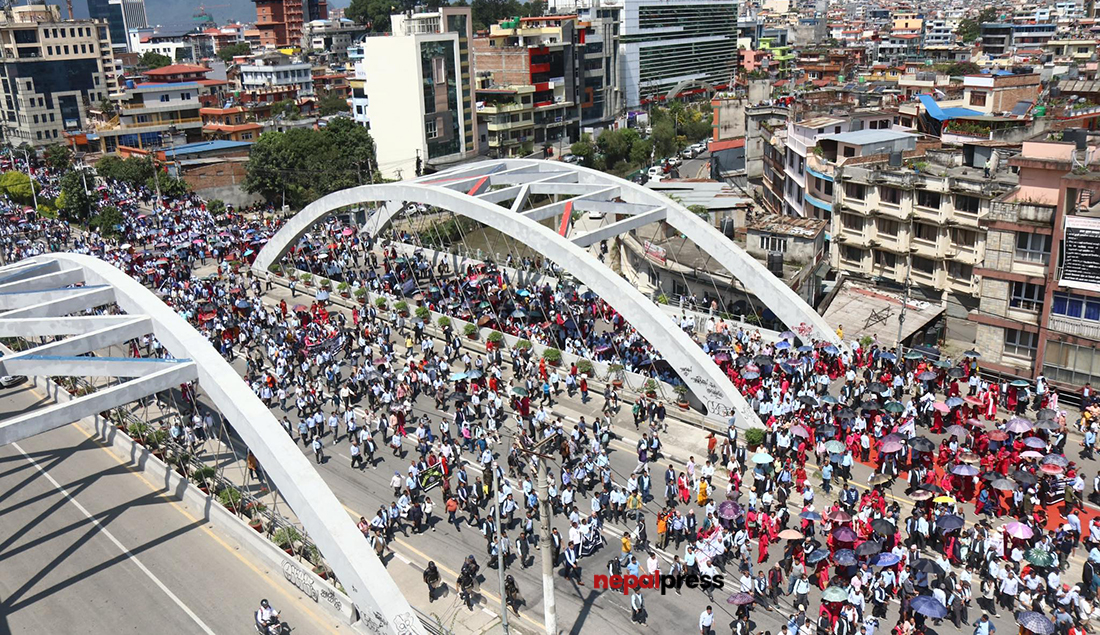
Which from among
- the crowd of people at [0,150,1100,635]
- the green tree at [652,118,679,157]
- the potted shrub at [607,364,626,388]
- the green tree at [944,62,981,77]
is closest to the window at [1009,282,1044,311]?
the crowd of people at [0,150,1100,635]

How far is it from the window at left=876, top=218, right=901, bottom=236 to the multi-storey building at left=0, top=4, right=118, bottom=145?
103 metres

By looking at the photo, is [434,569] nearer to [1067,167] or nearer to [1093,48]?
[1067,167]

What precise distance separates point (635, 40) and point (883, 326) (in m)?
113

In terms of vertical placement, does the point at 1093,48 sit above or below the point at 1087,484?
above

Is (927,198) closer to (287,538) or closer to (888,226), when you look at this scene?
(888,226)

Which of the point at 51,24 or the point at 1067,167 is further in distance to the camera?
the point at 51,24

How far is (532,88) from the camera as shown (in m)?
99.9

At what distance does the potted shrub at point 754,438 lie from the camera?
97.7 feet

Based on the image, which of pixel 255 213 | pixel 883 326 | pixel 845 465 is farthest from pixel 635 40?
pixel 845 465

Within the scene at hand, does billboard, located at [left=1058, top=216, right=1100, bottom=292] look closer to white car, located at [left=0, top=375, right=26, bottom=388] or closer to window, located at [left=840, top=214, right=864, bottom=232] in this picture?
window, located at [left=840, top=214, right=864, bottom=232]

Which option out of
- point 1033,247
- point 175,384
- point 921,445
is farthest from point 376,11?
point 921,445

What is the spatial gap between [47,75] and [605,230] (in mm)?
103754

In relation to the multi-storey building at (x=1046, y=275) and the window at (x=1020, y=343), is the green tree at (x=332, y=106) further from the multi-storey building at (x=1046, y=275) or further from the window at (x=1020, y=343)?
the window at (x=1020, y=343)

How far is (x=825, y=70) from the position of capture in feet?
438
